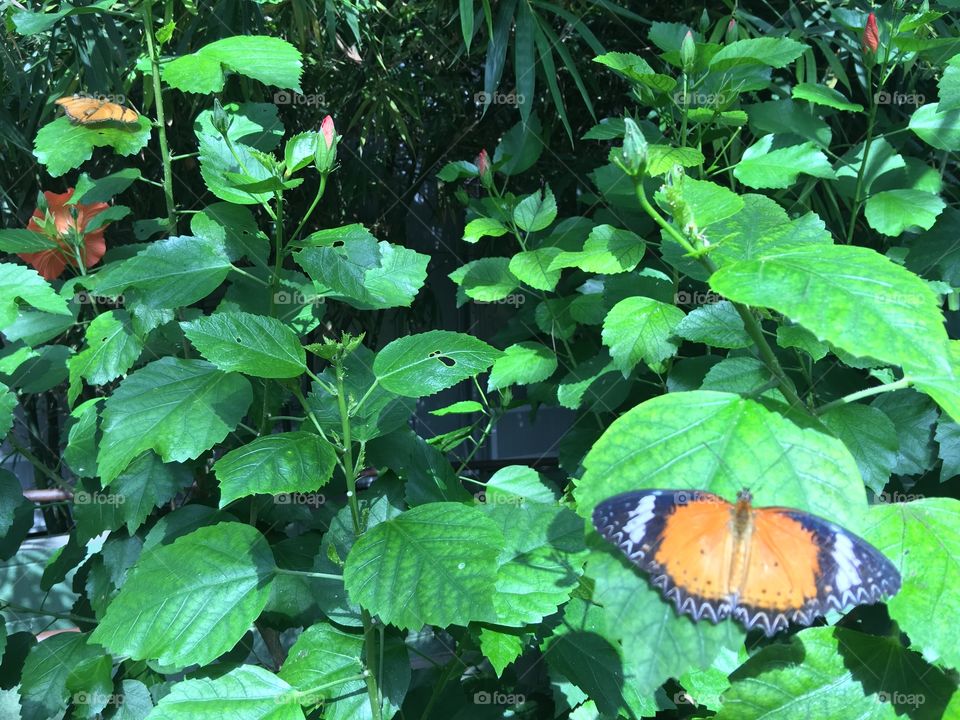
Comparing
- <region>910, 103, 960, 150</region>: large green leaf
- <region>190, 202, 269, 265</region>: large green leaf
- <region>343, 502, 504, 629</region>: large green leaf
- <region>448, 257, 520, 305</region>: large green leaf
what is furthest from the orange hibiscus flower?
<region>910, 103, 960, 150</region>: large green leaf

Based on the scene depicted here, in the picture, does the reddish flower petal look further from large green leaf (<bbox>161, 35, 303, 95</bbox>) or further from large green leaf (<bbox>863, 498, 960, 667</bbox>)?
large green leaf (<bbox>863, 498, 960, 667</bbox>)

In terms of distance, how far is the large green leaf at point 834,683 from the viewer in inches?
22.5

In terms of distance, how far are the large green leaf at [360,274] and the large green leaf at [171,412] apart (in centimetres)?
16

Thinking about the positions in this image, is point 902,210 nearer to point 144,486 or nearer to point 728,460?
point 728,460

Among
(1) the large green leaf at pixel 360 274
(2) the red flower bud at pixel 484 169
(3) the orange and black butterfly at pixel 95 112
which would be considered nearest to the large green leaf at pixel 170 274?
(1) the large green leaf at pixel 360 274

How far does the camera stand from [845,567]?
43 cm

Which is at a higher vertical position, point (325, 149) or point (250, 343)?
point (325, 149)

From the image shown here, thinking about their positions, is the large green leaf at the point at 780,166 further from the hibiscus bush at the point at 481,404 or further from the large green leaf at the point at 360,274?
the large green leaf at the point at 360,274

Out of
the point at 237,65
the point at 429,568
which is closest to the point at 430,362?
the point at 429,568

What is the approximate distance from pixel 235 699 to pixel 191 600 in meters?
0.10

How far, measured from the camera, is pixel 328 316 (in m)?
2.57
